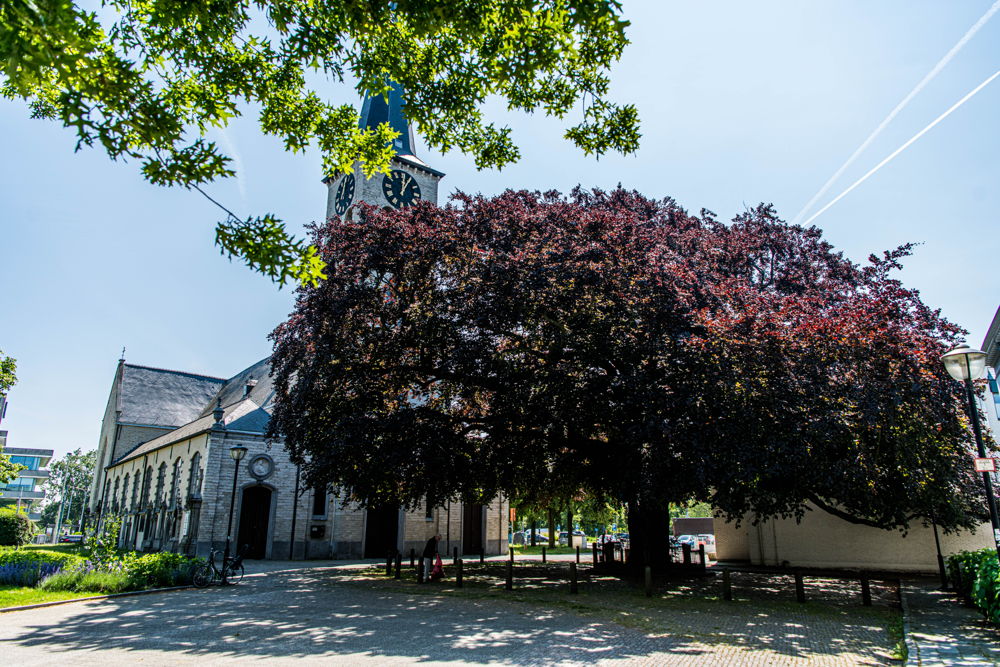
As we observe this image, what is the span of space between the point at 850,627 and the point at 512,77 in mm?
10912

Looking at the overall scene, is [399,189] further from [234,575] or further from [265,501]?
[234,575]

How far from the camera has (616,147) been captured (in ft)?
25.2

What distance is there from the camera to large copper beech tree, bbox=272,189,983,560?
537 inches

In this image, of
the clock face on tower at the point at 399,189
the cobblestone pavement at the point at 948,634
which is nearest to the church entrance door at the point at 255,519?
the clock face on tower at the point at 399,189

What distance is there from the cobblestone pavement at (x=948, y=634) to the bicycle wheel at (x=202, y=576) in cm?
1610

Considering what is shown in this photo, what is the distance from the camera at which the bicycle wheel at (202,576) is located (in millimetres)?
16281

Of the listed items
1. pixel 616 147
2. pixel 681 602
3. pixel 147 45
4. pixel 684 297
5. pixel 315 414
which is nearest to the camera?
pixel 147 45

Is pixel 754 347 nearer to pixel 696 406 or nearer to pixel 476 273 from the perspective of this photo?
pixel 696 406

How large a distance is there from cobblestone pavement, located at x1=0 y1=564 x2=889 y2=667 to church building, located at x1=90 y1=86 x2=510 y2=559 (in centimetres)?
1042

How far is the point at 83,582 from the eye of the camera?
46.5 ft

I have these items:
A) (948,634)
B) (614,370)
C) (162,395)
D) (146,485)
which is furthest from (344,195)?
(948,634)

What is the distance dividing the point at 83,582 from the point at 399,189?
100 ft

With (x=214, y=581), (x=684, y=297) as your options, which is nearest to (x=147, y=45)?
(x=684, y=297)

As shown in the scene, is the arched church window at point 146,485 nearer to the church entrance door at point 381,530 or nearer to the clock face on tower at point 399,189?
the church entrance door at point 381,530
